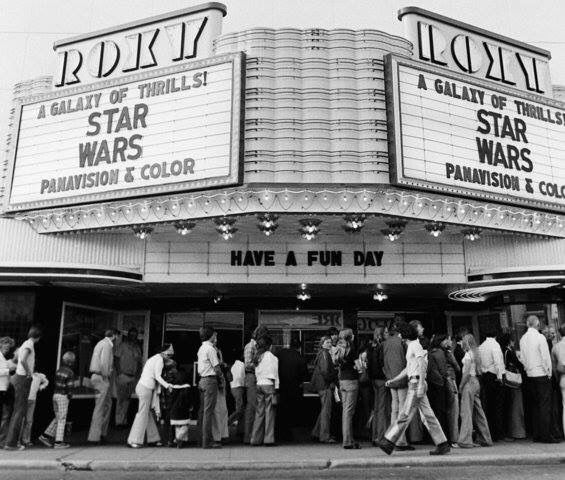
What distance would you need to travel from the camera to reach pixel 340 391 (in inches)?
374

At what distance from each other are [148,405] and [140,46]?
24.8 ft

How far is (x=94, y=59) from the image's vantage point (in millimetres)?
11914

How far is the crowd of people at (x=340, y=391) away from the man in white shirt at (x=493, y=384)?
0.02m

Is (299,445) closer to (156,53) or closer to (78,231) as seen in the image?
(78,231)

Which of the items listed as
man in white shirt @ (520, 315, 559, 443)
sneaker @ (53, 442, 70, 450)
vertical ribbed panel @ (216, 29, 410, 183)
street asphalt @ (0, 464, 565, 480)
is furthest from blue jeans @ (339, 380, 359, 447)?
sneaker @ (53, 442, 70, 450)

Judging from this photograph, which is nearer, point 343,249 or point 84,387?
point 343,249

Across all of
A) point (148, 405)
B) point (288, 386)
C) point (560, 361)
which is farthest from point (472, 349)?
point (148, 405)

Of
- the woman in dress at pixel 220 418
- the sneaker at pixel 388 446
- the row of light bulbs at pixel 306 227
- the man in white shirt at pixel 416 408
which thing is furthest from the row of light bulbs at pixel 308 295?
the sneaker at pixel 388 446

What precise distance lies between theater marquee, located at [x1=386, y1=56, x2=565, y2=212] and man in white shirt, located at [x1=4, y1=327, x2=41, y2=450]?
7.09 meters

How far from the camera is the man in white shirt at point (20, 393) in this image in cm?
881

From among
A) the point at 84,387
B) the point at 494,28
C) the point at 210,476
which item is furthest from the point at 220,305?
the point at 494,28

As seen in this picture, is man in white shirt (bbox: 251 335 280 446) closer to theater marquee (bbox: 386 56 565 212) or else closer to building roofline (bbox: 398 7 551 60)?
theater marquee (bbox: 386 56 565 212)

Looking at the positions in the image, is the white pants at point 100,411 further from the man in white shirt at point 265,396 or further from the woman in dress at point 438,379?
the woman in dress at point 438,379

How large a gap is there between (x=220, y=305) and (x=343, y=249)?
4.55 metres
